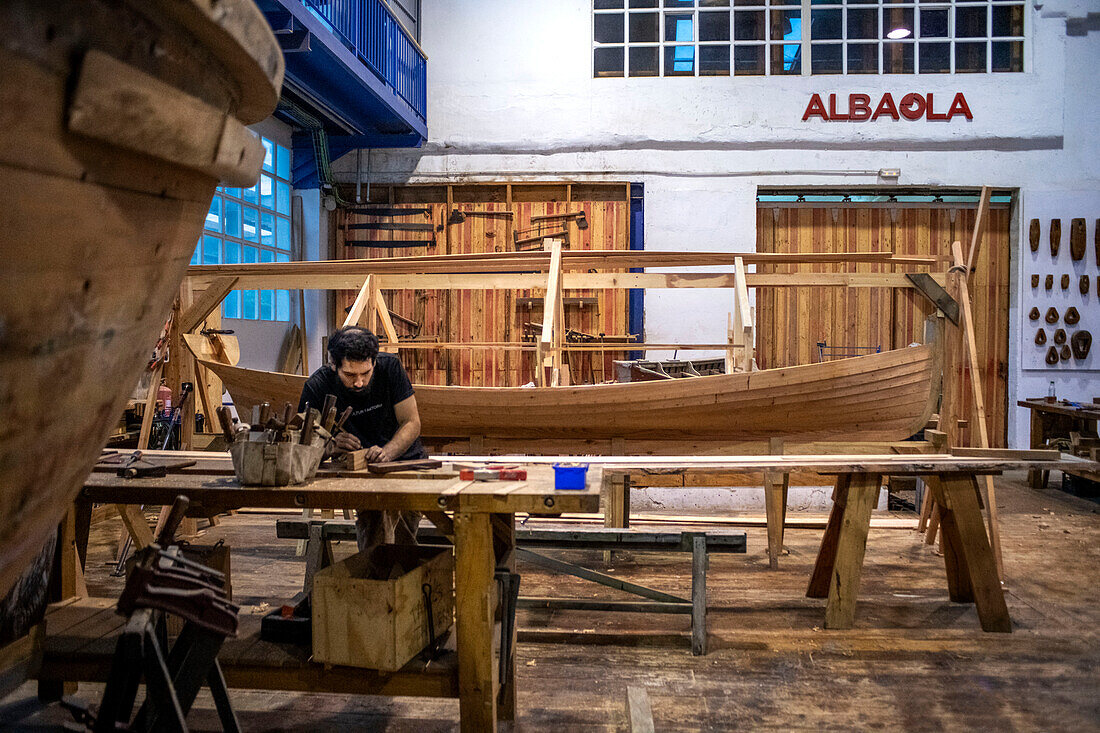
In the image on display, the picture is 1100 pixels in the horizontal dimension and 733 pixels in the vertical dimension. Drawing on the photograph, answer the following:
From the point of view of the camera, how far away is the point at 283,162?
884 cm

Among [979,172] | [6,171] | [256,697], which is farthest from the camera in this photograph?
[979,172]

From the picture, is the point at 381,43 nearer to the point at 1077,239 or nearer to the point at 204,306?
the point at 204,306

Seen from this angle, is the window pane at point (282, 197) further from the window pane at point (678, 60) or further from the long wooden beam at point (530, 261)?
the window pane at point (678, 60)

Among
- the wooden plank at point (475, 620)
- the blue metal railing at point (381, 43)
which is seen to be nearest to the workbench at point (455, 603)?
the wooden plank at point (475, 620)

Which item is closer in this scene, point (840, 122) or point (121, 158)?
point (121, 158)

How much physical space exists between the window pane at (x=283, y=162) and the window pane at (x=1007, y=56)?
8.34 metres

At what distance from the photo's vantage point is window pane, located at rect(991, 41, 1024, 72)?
28.4 feet

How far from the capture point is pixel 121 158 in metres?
0.68

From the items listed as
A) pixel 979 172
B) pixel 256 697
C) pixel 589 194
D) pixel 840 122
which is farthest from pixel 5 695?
pixel 979 172

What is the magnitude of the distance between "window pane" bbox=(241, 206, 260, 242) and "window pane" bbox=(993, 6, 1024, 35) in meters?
8.70

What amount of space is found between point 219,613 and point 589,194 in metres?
7.88

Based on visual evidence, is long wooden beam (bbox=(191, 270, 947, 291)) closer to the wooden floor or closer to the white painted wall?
the wooden floor

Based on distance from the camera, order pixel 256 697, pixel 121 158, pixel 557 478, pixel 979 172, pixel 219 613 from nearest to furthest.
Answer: pixel 121 158 < pixel 219 613 < pixel 557 478 < pixel 256 697 < pixel 979 172

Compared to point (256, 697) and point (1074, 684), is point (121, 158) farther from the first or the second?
point (1074, 684)
